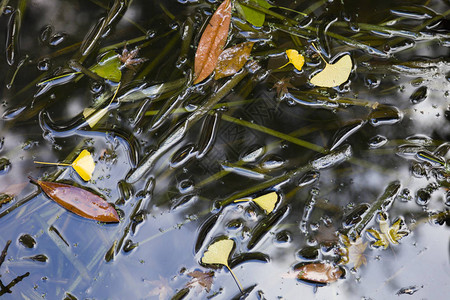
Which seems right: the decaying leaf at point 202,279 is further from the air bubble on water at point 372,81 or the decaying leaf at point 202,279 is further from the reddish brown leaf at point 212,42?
the air bubble on water at point 372,81

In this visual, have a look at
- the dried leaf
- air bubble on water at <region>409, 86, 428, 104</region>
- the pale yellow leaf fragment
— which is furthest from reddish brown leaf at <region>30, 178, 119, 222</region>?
air bubble on water at <region>409, 86, 428, 104</region>

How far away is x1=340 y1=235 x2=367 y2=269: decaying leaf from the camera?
1.91 meters

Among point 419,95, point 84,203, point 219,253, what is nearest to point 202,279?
point 219,253

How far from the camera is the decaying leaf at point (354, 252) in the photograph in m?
1.91

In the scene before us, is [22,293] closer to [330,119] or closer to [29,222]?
[29,222]

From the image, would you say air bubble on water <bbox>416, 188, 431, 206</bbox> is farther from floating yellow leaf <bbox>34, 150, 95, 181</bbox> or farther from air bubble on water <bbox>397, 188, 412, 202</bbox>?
floating yellow leaf <bbox>34, 150, 95, 181</bbox>

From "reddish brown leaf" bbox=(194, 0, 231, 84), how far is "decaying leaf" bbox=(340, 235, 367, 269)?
1086mm

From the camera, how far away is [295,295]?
6.23 ft

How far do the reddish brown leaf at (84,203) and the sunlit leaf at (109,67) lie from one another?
601mm

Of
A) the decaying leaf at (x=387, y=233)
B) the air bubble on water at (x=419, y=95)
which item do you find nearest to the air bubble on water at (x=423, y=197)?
the decaying leaf at (x=387, y=233)

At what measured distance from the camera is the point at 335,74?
202cm

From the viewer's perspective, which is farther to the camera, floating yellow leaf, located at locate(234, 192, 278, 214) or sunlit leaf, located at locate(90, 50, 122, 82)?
sunlit leaf, located at locate(90, 50, 122, 82)

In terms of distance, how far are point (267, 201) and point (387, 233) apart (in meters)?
0.61

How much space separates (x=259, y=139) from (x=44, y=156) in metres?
1.10
